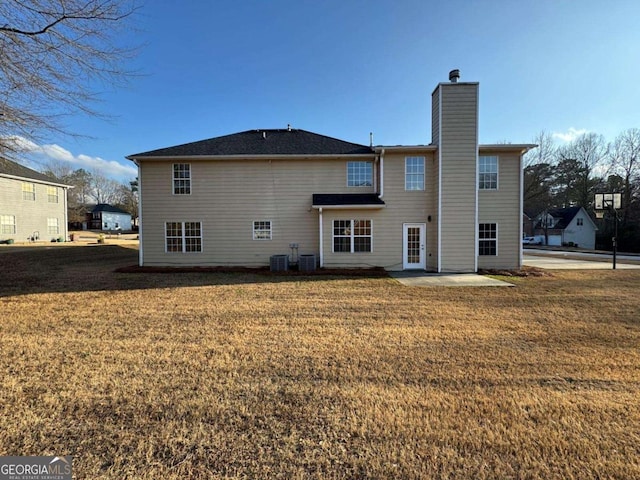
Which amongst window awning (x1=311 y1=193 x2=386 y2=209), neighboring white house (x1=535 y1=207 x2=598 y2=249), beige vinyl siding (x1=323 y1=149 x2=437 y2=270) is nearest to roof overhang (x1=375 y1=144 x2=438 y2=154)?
beige vinyl siding (x1=323 y1=149 x2=437 y2=270)

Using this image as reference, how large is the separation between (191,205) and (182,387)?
11565 mm

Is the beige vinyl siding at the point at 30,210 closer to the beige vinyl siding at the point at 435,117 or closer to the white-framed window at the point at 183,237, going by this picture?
the white-framed window at the point at 183,237

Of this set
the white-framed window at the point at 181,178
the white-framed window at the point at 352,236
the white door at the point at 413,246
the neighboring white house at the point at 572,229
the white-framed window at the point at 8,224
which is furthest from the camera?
the neighboring white house at the point at 572,229

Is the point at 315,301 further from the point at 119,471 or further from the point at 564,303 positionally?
the point at 564,303

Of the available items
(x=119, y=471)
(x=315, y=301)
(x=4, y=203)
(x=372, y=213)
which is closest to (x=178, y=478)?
(x=119, y=471)

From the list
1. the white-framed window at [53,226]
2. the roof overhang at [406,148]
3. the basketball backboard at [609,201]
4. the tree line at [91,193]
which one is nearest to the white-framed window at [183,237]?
the roof overhang at [406,148]

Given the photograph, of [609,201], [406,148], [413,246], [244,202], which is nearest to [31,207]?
[244,202]

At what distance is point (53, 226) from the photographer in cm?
2612

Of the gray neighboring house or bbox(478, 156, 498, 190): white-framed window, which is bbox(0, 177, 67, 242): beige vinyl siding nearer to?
bbox(478, 156, 498, 190): white-framed window

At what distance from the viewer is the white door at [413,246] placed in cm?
1282

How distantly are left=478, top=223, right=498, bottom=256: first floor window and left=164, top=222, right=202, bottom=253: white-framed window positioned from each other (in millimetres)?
→ 12370

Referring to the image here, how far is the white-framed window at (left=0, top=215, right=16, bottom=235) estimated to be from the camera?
21797mm

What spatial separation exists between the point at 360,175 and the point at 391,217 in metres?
2.39

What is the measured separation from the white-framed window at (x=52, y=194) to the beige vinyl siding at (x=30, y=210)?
0.26 m
